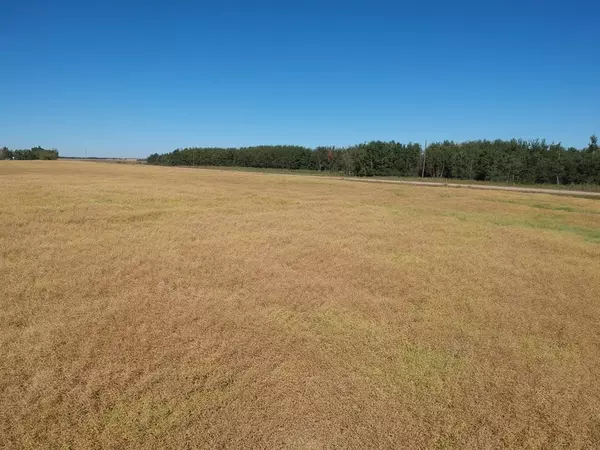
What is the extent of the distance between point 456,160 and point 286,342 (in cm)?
7119

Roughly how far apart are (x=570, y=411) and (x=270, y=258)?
6.12 metres

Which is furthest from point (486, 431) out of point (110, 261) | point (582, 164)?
point (582, 164)

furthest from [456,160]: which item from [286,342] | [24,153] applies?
[24,153]

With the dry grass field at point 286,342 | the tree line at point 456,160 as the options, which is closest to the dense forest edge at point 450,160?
the tree line at point 456,160

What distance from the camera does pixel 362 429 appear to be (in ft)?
11.3

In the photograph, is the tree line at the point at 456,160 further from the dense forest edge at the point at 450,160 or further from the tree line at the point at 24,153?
the tree line at the point at 24,153

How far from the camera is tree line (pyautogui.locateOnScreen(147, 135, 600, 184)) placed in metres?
56.3

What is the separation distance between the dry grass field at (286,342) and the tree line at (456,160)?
56.7m

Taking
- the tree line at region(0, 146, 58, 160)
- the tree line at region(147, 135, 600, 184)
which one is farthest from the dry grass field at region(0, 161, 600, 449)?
the tree line at region(0, 146, 58, 160)

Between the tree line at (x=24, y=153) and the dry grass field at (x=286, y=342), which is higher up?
the tree line at (x=24, y=153)

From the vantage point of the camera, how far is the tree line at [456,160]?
5634cm

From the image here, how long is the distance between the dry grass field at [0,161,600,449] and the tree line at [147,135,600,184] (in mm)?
56690

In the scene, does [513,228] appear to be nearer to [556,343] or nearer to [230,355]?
[556,343]

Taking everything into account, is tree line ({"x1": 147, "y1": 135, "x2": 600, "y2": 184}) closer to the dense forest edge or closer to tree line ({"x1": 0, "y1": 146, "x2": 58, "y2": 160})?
the dense forest edge
